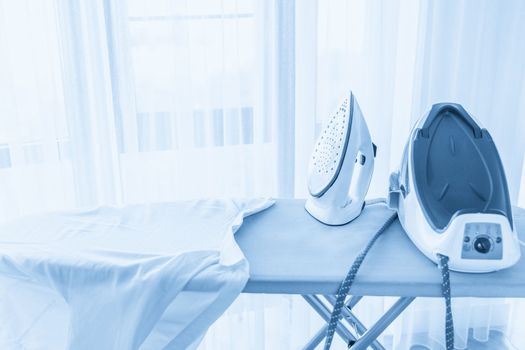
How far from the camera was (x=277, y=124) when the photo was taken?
5.13 ft

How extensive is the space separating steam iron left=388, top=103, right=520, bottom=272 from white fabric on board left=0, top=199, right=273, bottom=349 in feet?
1.07

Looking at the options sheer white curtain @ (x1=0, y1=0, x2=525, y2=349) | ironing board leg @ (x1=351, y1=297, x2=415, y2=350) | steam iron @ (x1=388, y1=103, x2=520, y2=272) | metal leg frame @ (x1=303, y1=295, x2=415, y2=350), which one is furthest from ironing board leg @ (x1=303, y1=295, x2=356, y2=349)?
sheer white curtain @ (x1=0, y1=0, x2=525, y2=349)

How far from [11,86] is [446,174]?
1.13m

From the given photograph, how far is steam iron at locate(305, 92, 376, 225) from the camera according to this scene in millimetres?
997

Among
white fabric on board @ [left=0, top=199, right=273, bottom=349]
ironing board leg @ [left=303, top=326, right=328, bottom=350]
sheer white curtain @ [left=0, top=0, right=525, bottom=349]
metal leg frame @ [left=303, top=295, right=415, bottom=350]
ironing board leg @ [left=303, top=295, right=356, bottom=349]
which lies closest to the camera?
white fabric on board @ [left=0, top=199, right=273, bottom=349]

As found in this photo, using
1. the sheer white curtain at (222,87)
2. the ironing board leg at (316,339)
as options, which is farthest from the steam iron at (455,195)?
the sheer white curtain at (222,87)

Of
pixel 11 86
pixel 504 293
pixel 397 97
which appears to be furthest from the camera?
pixel 397 97

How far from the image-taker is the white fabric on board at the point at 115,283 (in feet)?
2.61

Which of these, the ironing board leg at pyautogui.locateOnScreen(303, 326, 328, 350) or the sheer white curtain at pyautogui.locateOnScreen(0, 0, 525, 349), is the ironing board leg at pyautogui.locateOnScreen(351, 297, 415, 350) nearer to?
the ironing board leg at pyautogui.locateOnScreen(303, 326, 328, 350)

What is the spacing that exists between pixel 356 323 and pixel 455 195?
402mm

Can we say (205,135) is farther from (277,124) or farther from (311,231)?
(311,231)

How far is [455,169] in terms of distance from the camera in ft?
3.05

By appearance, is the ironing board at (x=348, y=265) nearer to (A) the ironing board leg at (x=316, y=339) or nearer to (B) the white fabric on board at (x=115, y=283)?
(B) the white fabric on board at (x=115, y=283)

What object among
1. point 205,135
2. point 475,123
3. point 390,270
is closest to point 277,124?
point 205,135
